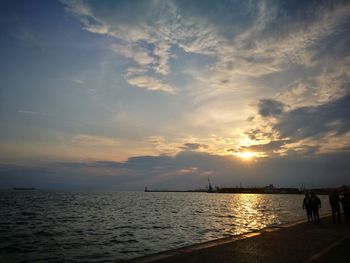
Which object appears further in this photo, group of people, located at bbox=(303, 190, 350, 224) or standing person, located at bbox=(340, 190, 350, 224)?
group of people, located at bbox=(303, 190, 350, 224)

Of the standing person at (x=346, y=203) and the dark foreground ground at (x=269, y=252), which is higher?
the standing person at (x=346, y=203)

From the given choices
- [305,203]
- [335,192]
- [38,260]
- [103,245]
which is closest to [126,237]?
→ [103,245]

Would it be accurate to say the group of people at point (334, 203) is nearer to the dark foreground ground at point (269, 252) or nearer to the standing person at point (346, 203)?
the standing person at point (346, 203)

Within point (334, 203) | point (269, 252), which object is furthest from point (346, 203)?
point (269, 252)

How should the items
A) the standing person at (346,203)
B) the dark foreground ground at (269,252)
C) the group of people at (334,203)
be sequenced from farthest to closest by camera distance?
the group of people at (334,203)
the standing person at (346,203)
the dark foreground ground at (269,252)

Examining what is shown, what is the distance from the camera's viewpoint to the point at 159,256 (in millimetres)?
10852

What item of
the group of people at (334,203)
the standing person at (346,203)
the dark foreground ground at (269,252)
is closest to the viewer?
the dark foreground ground at (269,252)

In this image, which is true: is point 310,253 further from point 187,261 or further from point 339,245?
point 187,261

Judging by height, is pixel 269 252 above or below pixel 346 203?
below

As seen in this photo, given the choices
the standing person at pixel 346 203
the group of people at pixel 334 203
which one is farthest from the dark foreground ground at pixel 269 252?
the group of people at pixel 334 203

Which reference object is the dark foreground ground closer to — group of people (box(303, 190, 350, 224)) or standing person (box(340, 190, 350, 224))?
standing person (box(340, 190, 350, 224))

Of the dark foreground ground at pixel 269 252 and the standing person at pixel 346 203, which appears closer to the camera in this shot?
the dark foreground ground at pixel 269 252

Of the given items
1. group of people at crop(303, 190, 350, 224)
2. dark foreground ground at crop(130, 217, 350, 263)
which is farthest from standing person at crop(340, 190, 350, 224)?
dark foreground ground at crop(130, 217, 350, 263)

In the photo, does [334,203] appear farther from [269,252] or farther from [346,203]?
[269,252]
